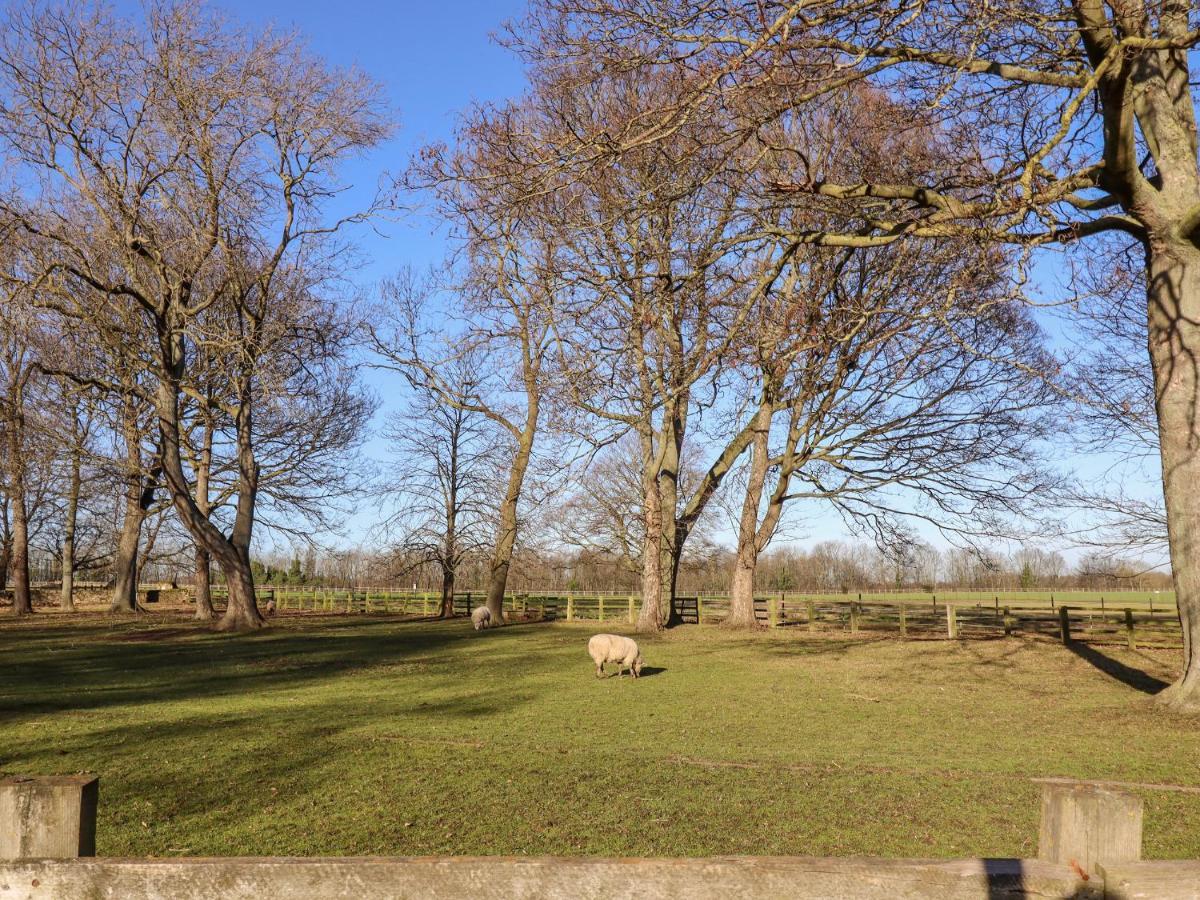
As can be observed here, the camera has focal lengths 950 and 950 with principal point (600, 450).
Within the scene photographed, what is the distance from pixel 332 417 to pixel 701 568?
2050 centimetres

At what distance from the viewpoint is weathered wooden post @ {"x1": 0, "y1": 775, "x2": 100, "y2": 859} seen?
9.48ft

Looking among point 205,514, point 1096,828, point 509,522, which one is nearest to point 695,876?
point 1096,828

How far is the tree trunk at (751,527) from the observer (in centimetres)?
2778

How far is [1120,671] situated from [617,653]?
30.7ft

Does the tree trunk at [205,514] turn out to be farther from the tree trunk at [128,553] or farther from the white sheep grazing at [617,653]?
the white sheep grazing at [617,653]

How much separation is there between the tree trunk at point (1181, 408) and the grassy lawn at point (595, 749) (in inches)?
A: 60.0

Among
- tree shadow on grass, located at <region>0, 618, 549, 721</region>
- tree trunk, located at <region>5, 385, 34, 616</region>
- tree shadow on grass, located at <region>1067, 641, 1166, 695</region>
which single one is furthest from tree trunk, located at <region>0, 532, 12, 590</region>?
tree shadow on grass, located at <region>1067, 641, 1166, 695</region>

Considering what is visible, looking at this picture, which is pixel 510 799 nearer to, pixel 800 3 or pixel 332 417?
pixel 800 3

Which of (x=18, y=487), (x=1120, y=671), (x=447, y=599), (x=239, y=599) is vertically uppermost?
(x=18, y=487)

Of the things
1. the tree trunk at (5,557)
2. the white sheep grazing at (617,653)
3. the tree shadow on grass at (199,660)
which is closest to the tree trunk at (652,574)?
the tree shadow on grass at (199,660)

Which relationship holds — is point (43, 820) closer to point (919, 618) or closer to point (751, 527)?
point (751, 527)

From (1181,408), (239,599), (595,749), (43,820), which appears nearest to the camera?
(43,820)

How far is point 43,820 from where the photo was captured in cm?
290

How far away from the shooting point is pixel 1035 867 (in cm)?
279
